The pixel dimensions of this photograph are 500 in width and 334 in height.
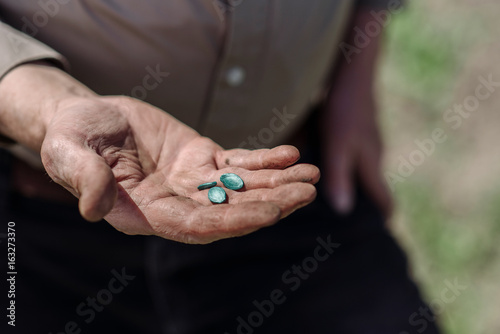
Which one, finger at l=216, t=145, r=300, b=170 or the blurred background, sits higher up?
finger at l=216, t=145, r=300, b=170

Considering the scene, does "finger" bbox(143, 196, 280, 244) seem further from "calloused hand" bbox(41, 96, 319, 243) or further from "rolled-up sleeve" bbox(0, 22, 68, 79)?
"rolled-up sleeve" bbox(0, 22, 68, 79)

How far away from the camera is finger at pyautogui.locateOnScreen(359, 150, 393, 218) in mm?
2414

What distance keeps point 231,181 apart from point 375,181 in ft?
3.93

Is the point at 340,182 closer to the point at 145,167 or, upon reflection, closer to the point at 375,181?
the point at 375,181

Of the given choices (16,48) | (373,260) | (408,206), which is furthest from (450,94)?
(16,48)

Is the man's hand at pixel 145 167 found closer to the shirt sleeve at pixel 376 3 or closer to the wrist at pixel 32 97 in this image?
the wrist at pixel 32 97

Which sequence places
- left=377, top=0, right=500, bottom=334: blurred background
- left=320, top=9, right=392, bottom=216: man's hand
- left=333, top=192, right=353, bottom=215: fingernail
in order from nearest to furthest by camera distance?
left=333, top=192, right=353, bottom=215: fingernail
left=320, top=9, right=392, bottom=216: man's hand
left=377, top=0, right=500, bottom=334: blurred background

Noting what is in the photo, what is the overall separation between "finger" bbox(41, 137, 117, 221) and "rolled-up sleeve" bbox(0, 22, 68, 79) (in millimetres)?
368

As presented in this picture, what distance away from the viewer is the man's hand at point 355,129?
2400mm

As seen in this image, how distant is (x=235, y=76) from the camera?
6.02 feet

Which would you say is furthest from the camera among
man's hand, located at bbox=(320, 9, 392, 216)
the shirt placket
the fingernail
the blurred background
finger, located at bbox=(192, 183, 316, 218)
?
the blurred background

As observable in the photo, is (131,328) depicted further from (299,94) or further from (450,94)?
(450,94)

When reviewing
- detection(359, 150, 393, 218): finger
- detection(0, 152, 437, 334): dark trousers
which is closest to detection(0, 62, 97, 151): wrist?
detection(0, 152, 437, 334): dark trousers

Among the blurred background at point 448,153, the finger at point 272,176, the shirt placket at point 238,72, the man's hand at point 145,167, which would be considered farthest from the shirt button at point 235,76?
the blurred background at point 448,153
